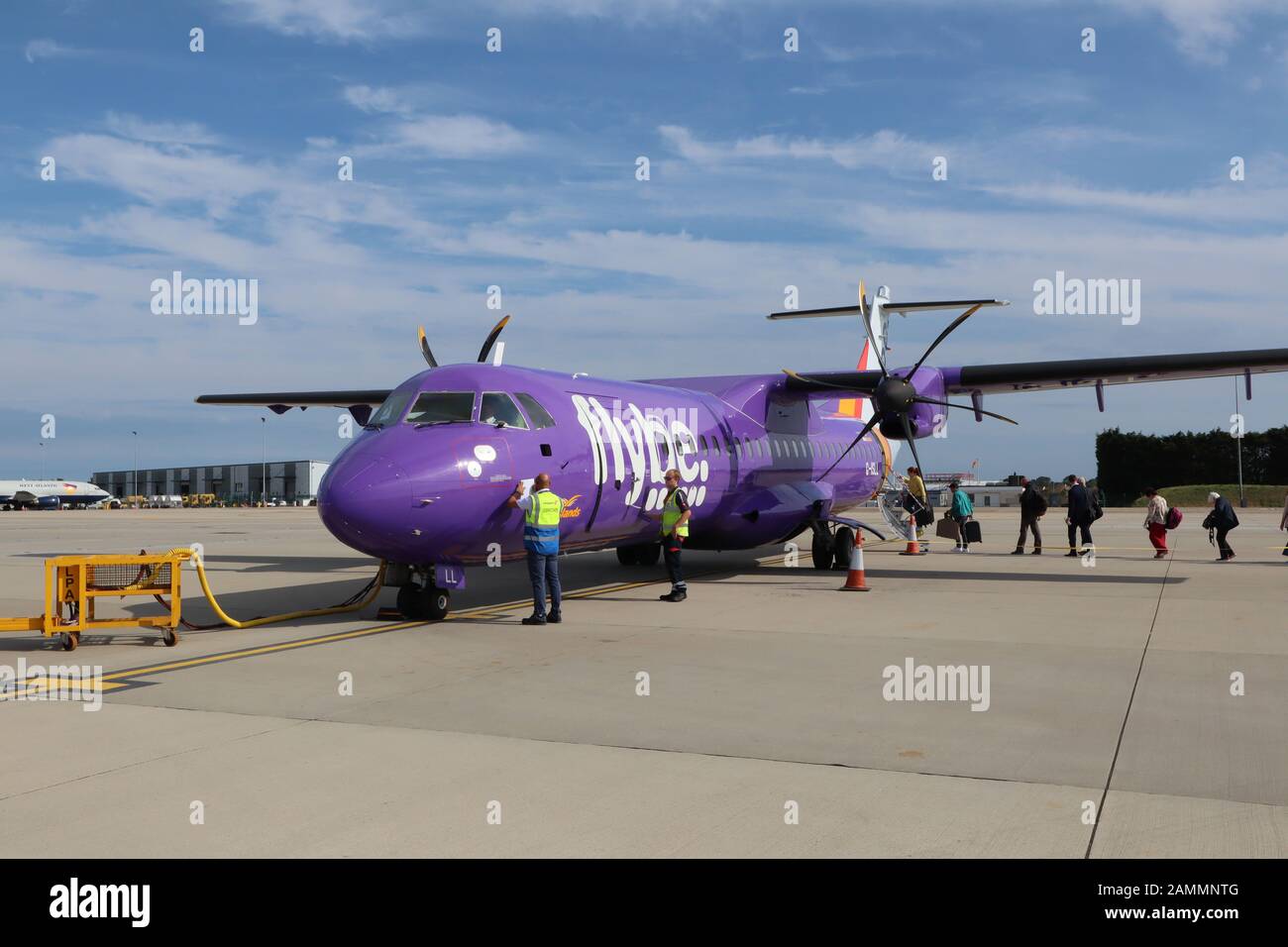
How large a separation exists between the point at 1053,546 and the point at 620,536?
594 inches

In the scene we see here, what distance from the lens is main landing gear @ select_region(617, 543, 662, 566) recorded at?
1892cm

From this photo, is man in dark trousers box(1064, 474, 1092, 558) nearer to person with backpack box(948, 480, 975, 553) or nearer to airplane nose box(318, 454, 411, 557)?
person with backpack box(948, 480, 975, 553)

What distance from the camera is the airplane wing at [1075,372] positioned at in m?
17.0

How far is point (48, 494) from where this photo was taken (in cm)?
9869

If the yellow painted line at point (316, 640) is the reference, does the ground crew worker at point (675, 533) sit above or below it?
above

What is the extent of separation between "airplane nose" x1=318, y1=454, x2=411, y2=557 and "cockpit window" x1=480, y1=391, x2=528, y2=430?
5.17ft

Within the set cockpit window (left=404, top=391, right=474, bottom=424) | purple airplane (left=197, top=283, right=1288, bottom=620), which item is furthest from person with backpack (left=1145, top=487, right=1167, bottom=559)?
cockpit window (left=404, top=391, right=474, bottom=424)

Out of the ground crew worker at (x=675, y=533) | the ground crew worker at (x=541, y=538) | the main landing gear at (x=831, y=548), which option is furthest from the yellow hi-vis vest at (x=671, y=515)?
the main landing gear at (x=831, y=548)

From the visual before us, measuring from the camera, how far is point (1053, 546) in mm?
25250

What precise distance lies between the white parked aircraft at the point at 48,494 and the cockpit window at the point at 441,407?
322ft

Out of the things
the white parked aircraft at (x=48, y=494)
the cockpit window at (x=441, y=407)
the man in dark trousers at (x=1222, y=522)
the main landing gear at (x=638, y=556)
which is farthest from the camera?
the white parked aircraft at (x=48, y=494)
